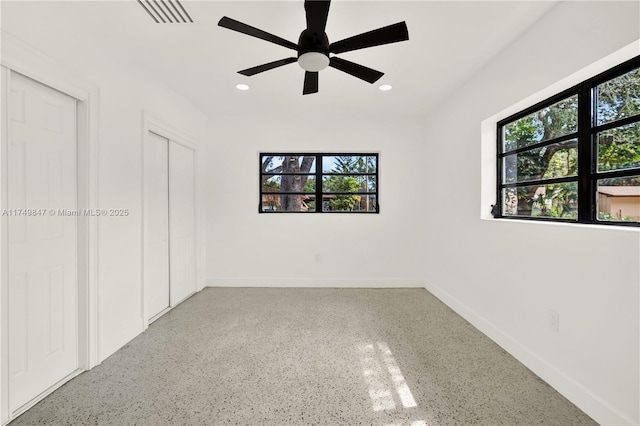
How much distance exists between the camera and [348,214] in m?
4.23

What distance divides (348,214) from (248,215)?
154cm

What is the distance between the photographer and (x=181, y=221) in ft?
11.7

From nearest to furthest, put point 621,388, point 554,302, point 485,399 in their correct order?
point 621,388 < point 485,399 < point 554,302

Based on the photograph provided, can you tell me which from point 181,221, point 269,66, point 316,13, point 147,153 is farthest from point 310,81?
point 181,221

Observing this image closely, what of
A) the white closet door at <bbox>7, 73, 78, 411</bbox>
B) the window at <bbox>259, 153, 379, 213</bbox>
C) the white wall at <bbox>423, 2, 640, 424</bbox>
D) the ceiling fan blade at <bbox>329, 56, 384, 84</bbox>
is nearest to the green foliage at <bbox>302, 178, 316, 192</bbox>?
the window at <bbox>259, 153, 379, 213</bbox>

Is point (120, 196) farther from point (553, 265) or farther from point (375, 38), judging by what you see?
point (553, 265)

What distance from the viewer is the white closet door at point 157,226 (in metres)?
2.90

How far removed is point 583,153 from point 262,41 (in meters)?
2.51

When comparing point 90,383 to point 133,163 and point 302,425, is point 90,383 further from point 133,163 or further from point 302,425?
point 133,163

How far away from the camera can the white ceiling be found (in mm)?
1851

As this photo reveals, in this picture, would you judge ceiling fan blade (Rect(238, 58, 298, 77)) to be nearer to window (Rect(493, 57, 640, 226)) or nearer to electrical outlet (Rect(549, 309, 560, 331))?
window (Rect(493, 57, 640, 226))

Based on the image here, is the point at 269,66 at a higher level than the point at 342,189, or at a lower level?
higher

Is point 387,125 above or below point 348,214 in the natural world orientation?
above

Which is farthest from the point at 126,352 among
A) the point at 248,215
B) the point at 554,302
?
the point at 554,302
